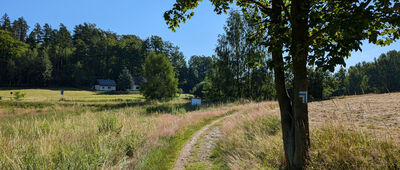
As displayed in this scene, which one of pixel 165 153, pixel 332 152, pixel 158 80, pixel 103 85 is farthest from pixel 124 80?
pixel 332 152

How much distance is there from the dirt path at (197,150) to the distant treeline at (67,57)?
63.3 meters

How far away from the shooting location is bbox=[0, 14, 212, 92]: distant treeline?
72125 millimetres

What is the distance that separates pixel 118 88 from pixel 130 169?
7772 centimetres

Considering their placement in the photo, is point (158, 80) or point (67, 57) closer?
point (158, 80)

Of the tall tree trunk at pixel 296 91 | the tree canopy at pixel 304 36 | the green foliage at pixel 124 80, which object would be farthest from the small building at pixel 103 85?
the tall tree trunk at pixel 296 91

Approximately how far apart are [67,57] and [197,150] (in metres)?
98.5

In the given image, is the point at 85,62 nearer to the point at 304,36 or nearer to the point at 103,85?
the point at 103,85

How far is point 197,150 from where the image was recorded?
6.77 metres

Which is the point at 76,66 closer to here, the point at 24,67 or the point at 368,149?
the point at 24,67

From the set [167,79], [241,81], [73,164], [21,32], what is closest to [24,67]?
[21,32]

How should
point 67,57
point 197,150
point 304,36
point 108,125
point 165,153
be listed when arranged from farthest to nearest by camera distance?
point 67,57 < point 108,125 < point 197,150 < point 165,153 < point 304,36

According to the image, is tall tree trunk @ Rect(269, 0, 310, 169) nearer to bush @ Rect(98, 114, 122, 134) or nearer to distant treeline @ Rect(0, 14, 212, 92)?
bush @ Rect(98, 114, 122, 134)

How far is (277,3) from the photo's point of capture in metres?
3.73

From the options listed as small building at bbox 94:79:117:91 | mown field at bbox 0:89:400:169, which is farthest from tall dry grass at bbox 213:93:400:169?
small building at bbox 94:79:117:91
